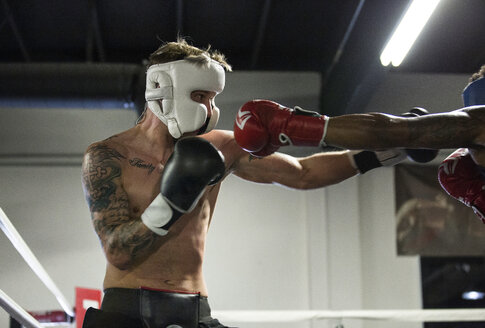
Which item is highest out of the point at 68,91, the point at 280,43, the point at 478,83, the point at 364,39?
the point at 280,43

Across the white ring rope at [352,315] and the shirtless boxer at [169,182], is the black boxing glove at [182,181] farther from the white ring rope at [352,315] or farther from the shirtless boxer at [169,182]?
the white ring rope at [352,315]

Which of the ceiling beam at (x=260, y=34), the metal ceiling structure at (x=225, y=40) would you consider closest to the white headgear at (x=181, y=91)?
the metal ceiling structure at (x=225, y=40)

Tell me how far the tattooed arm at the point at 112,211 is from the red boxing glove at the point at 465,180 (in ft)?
3.36

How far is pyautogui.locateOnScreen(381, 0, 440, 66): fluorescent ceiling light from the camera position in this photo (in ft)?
13.6

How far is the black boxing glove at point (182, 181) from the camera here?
1756mm

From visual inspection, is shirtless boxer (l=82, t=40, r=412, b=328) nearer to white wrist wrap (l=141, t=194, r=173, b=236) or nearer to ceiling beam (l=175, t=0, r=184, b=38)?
white wrist wrap (l=141, t=194, r=173, b=236)

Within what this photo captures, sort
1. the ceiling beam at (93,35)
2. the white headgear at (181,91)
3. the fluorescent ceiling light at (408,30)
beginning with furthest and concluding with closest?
the ceiling beam at (93,35)
the fluorescent ceiling light at (408,30)
the white headgear at (181,91)

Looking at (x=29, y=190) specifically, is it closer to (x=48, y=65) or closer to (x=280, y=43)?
(x=48, y=65)

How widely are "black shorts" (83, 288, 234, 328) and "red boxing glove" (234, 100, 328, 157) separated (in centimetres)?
51

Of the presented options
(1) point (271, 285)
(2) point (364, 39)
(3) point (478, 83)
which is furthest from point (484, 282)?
(3) point (478, 83)

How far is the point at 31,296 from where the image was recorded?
6.00 metres

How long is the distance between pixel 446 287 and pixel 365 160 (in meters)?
4.40

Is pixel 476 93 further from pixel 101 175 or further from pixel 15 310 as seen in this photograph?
pixel 15 310

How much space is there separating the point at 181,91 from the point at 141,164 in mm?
280
